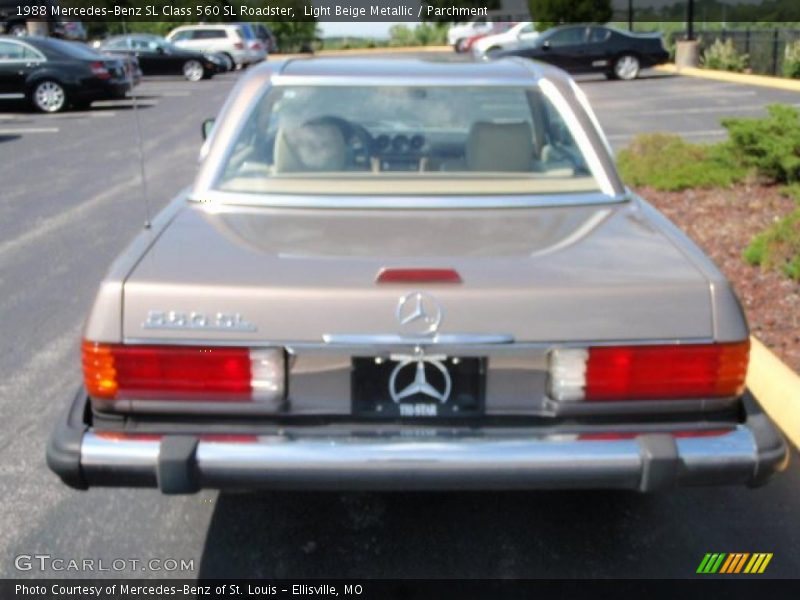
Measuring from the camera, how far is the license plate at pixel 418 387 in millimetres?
2934

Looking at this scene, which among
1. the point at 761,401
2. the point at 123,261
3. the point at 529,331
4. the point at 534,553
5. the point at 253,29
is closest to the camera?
the point at 529,331

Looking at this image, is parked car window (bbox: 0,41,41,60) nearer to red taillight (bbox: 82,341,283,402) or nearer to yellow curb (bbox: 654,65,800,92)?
yellow curb (bbox: 654,65,800,92)

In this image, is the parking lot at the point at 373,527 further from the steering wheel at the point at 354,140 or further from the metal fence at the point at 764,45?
the metal fence at the point at 764,45

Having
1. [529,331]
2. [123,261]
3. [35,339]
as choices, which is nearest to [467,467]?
[529,331]

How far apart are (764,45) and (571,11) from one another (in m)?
13.1

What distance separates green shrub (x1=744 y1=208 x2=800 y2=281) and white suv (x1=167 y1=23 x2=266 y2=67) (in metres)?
30.7

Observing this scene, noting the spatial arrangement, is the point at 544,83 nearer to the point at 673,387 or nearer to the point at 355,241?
the point at 355,241

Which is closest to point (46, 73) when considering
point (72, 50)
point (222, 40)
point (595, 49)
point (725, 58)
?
point (72, 50)

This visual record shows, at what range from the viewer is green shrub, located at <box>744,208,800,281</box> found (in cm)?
650

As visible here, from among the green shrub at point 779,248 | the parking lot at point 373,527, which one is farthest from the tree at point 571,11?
the parking lot at point 373,527

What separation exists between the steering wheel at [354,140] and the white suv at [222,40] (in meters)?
32.0

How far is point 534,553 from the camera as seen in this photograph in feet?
11.8

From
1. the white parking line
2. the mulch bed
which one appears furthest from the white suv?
the mulch bed

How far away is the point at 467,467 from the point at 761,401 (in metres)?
2.51
